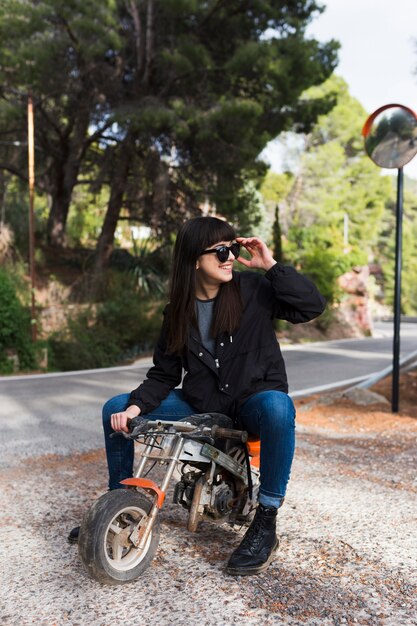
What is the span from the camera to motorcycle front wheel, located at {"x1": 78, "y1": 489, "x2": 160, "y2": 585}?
2.53 metres

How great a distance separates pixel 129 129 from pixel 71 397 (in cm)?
1153

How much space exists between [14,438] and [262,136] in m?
14.5

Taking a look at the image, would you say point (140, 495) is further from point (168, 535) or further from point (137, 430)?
point (168, 535)

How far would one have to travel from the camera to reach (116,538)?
2639mm

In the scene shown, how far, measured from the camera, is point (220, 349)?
10.2 feet

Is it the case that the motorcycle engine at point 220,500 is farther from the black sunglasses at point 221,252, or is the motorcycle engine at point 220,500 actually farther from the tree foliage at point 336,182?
the tree foliage at point 336,182

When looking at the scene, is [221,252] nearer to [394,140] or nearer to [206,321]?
[206,321]

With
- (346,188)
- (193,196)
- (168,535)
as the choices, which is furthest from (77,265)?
(346,188)

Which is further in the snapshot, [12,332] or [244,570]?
[12,332]

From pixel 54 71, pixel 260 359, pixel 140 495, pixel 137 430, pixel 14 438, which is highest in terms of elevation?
pixel 54 71

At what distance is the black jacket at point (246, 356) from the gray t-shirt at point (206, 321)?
3cm

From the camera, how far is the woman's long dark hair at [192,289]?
310 cm

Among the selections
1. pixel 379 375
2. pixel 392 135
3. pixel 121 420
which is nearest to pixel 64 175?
pixel 379 375

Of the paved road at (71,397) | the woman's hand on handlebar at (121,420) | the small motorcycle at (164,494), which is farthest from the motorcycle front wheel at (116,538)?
the paved road at (71,397)
